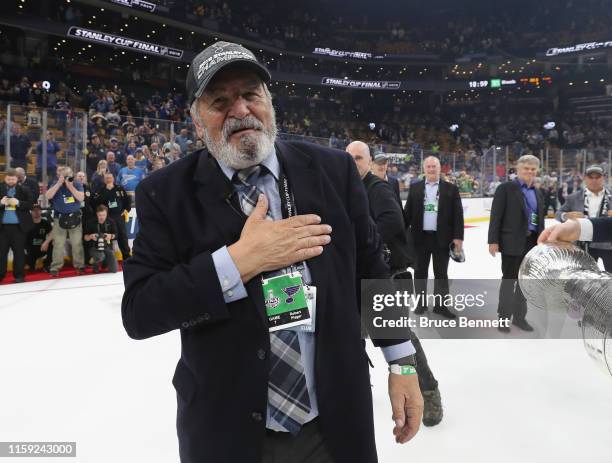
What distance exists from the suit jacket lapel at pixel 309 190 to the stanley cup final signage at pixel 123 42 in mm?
19718

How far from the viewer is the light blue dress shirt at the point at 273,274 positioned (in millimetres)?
1034

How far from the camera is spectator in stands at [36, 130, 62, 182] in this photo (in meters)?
7.19

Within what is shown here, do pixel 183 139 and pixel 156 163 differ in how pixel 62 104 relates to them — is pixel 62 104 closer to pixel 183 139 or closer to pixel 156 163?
pixel 183 139

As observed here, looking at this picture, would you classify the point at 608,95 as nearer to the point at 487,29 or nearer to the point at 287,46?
the point at 487,29

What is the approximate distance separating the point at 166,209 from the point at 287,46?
28197 mm

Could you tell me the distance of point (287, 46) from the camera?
27297mm

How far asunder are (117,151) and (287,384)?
8409 millimetres

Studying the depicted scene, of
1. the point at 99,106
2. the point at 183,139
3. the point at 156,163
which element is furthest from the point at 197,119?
the point at 99,106

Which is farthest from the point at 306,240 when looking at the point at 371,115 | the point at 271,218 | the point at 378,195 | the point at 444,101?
the point at 444,101

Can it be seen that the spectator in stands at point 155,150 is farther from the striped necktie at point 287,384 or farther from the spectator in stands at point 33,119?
the striped necktie at point 287,384

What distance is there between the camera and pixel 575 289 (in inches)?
52.7

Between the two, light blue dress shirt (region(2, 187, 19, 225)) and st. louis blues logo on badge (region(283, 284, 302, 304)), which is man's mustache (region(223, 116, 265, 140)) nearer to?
st. louis blues logo on badge (region(283, 284, 302, 304))

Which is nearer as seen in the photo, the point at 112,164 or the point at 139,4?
the point at 112,164

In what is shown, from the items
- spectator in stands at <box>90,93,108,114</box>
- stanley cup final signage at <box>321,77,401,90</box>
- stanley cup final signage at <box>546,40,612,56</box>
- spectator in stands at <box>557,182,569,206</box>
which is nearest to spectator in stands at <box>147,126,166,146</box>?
spectator in stands at <box>90,93,108,114</box>
